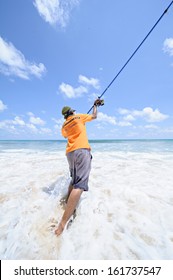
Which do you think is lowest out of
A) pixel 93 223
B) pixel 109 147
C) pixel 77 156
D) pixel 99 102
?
pixel 93 223

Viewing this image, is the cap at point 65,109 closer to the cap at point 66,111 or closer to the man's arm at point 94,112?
the cap at point 66,111

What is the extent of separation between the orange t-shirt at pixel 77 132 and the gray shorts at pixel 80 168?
0.10 m

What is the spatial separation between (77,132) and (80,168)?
2.03 feet

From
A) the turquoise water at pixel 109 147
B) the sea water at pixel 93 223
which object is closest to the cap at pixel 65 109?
the sea water at pixel 93 223

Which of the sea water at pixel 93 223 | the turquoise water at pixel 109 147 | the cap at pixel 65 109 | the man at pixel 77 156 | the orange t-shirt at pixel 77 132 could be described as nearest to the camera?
the sea water at pixel 93 223

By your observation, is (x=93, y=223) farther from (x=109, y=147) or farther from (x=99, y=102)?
(x=109, y=147)

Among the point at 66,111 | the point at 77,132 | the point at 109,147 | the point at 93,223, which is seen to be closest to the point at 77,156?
the point at 77,132

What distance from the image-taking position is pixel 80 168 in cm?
259

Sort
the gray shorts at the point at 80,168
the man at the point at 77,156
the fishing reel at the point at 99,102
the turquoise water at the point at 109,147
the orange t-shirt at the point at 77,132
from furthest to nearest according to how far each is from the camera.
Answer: the turquoise water at the point at 109,147 < the fishing reel at the point at 99,102 < the orange t-shirt at the point at 77,132 < the gray shorts at the point at 80,168 < the man at the point at 77,156

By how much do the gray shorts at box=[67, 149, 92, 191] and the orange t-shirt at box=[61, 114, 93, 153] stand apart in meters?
0.10

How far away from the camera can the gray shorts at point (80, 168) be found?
254 cm

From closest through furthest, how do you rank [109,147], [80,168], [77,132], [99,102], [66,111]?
[80,168]
[77,132]
[66,111]
[99,102]
[109,147]

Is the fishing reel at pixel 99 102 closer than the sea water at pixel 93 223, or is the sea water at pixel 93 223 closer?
the sea water at pixel 93 223
